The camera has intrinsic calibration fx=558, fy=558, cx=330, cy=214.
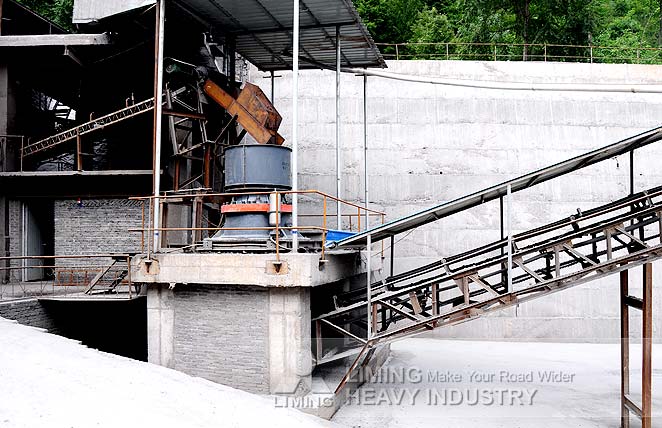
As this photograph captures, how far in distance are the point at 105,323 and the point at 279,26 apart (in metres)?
8.94

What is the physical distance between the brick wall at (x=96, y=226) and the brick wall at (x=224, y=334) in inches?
284

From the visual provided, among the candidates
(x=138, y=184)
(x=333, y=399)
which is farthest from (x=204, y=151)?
(x=333, y=399)

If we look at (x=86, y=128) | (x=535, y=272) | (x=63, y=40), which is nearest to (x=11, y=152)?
(x=86, y=128)

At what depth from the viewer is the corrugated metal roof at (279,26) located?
13711mm

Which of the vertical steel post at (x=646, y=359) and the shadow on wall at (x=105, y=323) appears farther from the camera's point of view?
the shadow on wall at (x=105, y=323)

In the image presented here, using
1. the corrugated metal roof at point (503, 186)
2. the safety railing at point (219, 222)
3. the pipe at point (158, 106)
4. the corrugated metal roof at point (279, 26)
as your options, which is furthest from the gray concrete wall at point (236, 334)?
the corrugated metal roof at point (279, 26)

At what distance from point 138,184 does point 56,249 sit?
10.7ft

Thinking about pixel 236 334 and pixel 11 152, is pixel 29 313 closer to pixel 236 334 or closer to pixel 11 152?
pixel 236 334

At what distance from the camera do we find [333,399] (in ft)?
34.0

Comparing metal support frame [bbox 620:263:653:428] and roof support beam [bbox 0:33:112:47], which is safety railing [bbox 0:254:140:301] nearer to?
roof support beam [bbox 0:33:112:47]

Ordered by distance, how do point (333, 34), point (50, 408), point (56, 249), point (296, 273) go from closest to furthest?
1. point (50, 408)
2. point (296, 273)
3. point (333, 34)
4. point (56, 249)

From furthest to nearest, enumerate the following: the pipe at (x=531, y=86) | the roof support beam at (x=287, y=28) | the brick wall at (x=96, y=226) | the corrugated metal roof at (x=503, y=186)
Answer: the pipe at (x=531, y=86) → the brick wall at (x=96, y=226) → the roof support beam at (x=287, y=28) → the corrugated metal roof at (x=503, y=186)

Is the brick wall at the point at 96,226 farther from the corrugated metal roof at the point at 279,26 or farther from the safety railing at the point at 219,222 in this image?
the corrugated metal roof at the point at 279,26

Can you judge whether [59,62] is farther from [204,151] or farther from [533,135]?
[533,135]
